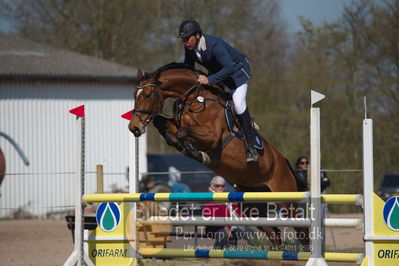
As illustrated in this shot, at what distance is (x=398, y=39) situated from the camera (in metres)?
15.4

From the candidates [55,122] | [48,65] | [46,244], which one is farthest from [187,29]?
[48,65]

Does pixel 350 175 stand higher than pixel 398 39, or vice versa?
pixel 398 39

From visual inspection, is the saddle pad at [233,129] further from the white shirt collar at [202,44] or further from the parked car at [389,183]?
the parked car at [389,183]

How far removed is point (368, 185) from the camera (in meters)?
4.79

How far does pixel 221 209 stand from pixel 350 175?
8.67 m

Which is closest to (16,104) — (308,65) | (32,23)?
(32,23)

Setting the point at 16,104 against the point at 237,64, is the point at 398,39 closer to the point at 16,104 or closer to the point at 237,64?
the point at 16,104

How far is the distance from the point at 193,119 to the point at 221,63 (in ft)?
1.76

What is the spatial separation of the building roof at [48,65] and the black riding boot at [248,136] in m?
12.0

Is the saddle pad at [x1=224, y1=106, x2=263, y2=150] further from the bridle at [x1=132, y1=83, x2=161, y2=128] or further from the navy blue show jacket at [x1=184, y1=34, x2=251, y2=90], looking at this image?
the bridle at [x1=132, y1=83, x2=161, y2=128]

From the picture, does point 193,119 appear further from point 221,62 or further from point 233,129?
point 221,62

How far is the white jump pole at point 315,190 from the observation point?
4.67 meters

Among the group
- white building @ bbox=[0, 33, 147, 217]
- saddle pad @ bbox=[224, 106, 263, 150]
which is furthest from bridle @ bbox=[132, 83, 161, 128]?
white building @ bbox=[0, 33, 147, 217]

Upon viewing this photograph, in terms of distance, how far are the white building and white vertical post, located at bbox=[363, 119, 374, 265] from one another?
11.6 meters
